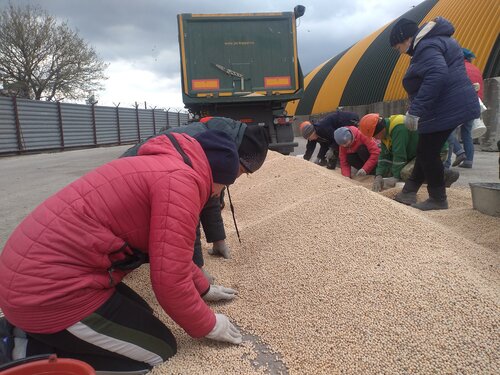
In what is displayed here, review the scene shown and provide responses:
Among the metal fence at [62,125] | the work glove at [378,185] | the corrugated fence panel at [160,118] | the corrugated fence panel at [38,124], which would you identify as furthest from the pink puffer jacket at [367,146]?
the corrugated fence panel at [160,118]

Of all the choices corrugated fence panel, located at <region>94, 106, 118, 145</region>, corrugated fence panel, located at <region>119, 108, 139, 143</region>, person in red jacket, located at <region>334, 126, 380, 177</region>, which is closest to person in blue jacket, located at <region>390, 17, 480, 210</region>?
person in red jacket, located at <region>334, 126, 380, 177</region>

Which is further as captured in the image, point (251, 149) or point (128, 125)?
point (128, 125)

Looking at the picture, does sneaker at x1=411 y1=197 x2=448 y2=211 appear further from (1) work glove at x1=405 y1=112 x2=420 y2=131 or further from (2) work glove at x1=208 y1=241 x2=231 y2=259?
(2) work glove at x1=208 y1=241 x2=231 y2=259

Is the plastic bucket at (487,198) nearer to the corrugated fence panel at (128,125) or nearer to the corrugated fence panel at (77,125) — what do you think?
the corrugated fence panel at (77,125)

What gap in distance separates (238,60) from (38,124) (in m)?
10.7

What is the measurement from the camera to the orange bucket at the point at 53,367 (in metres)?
1.28

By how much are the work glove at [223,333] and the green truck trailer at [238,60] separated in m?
6.25

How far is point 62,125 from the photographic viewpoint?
16.6m

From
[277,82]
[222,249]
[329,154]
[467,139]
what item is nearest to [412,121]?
[222,249]

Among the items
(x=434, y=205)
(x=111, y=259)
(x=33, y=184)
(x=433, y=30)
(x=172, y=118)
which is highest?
(x=172, y=118)

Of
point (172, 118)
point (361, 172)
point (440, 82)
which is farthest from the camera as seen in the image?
point (172, 118)

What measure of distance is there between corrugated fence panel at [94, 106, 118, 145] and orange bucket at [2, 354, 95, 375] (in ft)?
62.8

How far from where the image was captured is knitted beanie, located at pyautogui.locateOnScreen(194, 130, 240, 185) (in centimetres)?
161

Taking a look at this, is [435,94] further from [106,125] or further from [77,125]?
[106,125]
